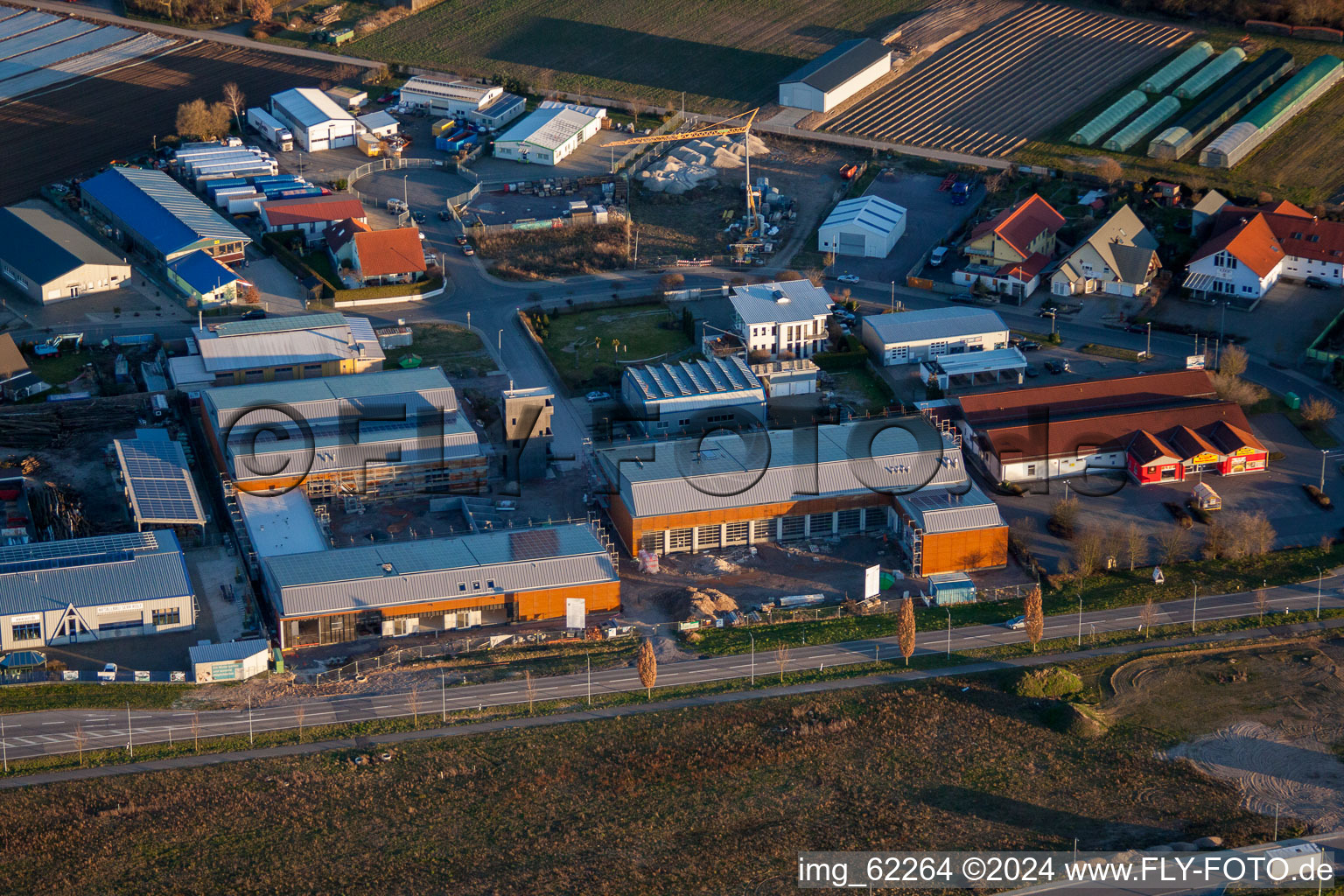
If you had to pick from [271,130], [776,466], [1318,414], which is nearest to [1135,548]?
[776,466]

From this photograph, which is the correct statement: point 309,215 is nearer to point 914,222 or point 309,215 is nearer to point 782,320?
point 782,320

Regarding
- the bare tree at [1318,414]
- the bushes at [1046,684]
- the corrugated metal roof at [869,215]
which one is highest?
the corrugated metal roof at [869,215]

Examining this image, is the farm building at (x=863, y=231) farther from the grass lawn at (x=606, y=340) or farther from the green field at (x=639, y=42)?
the green field at (x=639, y=42)

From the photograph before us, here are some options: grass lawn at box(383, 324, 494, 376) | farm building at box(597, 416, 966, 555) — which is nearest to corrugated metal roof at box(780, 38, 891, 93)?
grass lawn at box(383, 324, 494, 376)

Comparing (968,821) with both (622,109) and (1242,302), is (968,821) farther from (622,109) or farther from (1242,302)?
(622,109)

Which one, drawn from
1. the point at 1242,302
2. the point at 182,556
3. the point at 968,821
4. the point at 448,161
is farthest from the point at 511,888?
the point at 448,161

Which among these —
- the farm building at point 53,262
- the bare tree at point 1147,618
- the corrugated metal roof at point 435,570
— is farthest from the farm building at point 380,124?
the bare tree at point 1147,618
